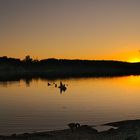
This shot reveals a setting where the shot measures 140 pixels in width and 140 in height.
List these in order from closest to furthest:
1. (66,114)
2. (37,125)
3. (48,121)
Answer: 1. (37,125)
2. (48,121)
3. (66,114)

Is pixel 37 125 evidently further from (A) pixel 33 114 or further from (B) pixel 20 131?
(A) pixel 33 114

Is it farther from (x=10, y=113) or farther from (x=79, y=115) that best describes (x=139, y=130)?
(x=10, y=113)

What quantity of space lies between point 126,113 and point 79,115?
16.0 feet

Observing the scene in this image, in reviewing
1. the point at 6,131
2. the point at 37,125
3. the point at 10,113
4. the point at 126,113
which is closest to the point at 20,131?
the point at 6,131

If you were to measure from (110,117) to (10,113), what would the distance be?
31.8ft

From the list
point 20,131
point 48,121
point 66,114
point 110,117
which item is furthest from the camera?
point 66,114

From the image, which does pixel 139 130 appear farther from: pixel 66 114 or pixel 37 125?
pixel 66 114

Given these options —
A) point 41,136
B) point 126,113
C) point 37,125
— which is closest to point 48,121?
point 37,125

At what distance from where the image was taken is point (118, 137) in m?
21.7

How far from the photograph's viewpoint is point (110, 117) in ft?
123

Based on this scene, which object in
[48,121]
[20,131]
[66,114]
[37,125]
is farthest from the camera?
[66,114]

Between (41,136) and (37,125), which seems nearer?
(41,136)

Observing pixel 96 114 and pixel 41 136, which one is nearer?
pixel 41 136

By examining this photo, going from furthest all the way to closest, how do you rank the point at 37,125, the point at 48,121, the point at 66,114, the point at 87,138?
1. the point at 66,114
2. the point at 48,121
3. the point at 37,125
4. the point at 87,138
